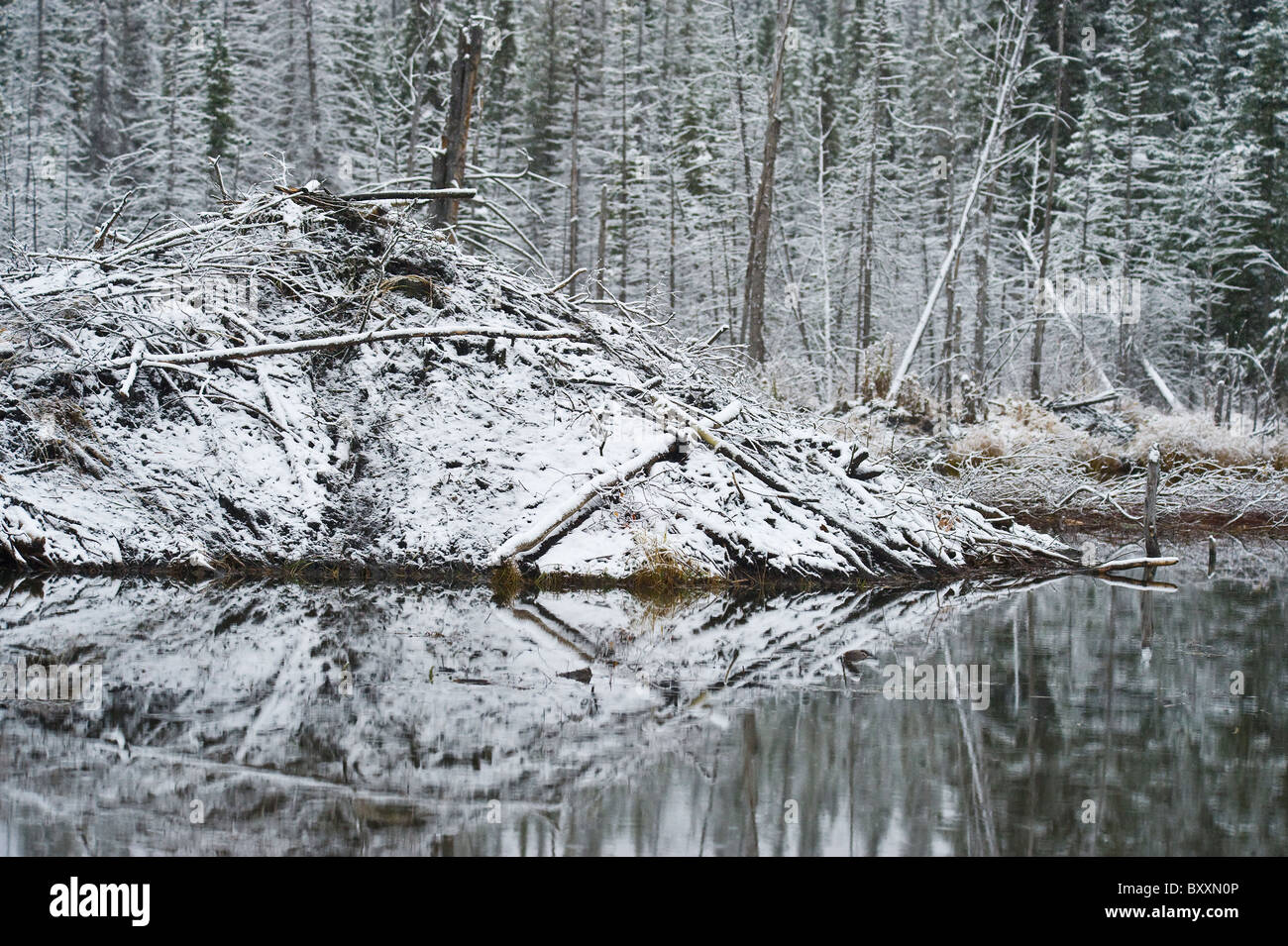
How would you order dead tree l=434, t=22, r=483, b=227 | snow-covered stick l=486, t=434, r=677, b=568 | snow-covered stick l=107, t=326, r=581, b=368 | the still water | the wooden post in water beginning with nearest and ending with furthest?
the still water
snow-covered stick l=486, t=434, r=677, b=568
snow-covered stick l=107, t=326, r=581, b=368
the wooden post in water
dead tree l=434, t=22, r=483, b=227

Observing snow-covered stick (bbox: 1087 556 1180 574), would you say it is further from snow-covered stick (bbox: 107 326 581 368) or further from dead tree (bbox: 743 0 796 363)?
dead tree (bbox: 743 0 796 363)

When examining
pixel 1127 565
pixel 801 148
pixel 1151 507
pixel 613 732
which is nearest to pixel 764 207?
pixel 1151 507

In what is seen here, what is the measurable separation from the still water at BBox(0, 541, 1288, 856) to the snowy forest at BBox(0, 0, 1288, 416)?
21.7 metres

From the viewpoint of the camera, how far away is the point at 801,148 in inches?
1544

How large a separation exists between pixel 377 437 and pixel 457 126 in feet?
12.9

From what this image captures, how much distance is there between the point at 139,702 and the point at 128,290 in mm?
5158

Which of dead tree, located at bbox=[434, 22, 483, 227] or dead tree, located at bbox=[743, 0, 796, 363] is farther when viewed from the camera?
dead tree, located at bbox=[743, 0, 796, 363]

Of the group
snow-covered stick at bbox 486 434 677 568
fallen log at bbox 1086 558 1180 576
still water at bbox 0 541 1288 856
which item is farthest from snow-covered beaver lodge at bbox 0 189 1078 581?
still water at bbox 0 541 1288 856

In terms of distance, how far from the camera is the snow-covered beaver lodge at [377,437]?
8.57 m

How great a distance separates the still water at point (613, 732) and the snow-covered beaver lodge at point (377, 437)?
92 cm

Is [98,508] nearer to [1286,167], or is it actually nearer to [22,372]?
[22,372]

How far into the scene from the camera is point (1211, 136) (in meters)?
34.4

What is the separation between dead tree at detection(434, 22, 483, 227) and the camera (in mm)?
11484
